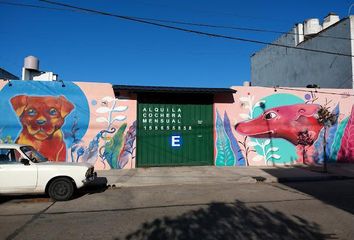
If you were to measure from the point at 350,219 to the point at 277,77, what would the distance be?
21419 mm

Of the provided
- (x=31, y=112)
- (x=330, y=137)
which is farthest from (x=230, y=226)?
(x=330, y=137)

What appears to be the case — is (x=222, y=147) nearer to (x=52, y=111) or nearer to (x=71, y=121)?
(x=71, y=121)

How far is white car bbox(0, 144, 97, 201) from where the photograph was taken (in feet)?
30.6

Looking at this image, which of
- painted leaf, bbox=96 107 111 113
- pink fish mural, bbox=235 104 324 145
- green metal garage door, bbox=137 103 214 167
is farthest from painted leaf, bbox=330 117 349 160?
painted leaf, bbox=96 107 111 113

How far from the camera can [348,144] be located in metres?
19.0

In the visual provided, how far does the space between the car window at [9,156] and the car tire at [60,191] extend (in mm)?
1092

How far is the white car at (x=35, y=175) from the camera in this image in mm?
9320

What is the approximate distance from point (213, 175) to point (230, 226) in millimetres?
7380

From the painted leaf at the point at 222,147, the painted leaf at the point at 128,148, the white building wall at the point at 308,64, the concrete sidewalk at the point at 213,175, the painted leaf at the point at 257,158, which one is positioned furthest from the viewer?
the white building wall at the point at 308,64

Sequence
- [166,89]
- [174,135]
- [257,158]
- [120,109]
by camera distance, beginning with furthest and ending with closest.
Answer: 1. [257,158]
2. [174,135]
3. [120,109]
4. [166,89]

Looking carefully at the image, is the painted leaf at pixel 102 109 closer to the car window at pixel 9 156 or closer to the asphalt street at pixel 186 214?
the asphalt street at pixel 186 214

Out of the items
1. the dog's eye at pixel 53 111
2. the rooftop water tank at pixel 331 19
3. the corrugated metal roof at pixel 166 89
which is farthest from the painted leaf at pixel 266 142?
the rooftop water tank at pixel 331 19

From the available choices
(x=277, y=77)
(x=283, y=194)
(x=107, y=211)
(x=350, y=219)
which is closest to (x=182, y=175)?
(x=283, y=194)

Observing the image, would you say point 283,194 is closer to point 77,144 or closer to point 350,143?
point 77,144
